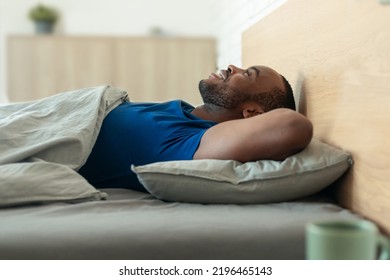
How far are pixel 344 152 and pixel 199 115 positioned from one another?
56 cm

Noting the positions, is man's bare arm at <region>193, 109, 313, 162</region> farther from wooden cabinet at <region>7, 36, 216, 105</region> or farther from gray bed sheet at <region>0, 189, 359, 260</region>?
wooden cabinet at <region>7, 36, 216, 105</region>

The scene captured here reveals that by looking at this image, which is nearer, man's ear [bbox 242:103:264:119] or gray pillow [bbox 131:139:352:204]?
gray pillow [bbox 131:139:352:204]

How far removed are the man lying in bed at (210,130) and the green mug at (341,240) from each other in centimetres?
47

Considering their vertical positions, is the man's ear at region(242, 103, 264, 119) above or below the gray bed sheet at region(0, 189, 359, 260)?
above

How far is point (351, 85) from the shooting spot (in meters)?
1.03

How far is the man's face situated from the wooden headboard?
86 mm

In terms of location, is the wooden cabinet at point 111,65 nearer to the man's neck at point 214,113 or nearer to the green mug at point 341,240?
the man's neck at point 214,113

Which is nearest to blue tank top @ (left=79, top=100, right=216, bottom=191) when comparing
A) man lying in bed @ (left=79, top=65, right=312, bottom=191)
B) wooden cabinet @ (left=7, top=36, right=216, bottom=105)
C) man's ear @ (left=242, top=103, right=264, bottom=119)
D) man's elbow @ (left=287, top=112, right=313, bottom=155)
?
man lying in bed @ (left=79, top=65, right=312, bottom=191)

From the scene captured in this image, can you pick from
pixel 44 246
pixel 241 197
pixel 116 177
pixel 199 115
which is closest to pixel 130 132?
pixel 116 177

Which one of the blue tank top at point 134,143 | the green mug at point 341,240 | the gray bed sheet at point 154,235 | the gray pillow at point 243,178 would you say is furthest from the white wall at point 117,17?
the green mug at point 341,240

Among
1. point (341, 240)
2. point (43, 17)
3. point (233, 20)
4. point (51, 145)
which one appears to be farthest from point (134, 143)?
point (43, 17)

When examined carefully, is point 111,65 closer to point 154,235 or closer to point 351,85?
point 351,85

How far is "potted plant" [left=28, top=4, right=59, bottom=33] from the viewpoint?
11.6ft
